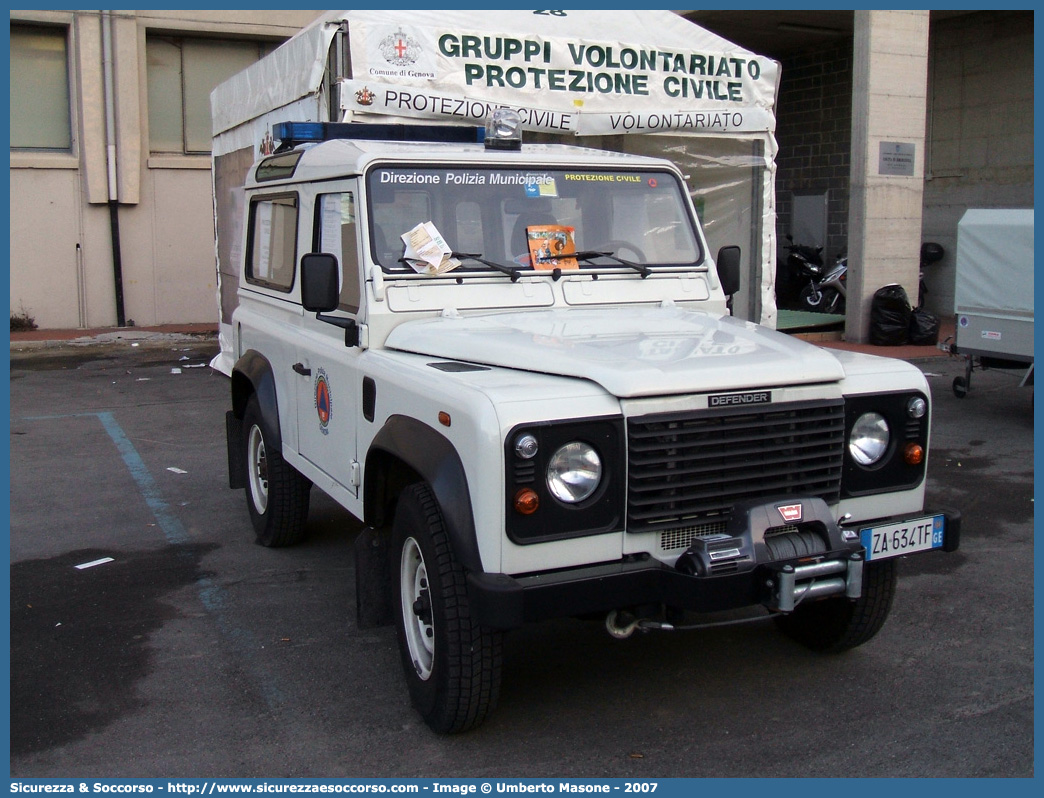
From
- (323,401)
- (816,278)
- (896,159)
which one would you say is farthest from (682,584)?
(816,278)

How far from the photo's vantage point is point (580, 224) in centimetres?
491

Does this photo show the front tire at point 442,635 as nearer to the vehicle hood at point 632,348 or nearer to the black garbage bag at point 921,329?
the vehicle hood at point 632,348

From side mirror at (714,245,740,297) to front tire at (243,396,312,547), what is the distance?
248 cm

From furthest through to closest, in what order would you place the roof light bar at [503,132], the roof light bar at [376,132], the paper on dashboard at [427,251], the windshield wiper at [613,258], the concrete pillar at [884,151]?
the concrete pillar at [884,151], the roof light bar at [376,132], the roof light bar at [503,132], the windshield wiper at [613,258], the paper on dashboard at [427,251]

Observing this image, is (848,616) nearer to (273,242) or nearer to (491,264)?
(491,264)

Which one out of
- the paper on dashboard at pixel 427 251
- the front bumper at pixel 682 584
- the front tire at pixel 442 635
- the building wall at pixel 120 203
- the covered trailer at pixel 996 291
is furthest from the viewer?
the building wall at pixel 120 203

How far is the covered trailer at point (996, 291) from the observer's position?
9.31 meters

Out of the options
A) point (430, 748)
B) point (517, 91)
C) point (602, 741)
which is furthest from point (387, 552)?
point (517, 91)

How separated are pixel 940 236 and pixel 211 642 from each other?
49.5 feet

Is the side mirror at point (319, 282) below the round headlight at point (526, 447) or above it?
above

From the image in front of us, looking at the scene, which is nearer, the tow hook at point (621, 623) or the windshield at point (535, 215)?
the tow hook at point (621, 623)

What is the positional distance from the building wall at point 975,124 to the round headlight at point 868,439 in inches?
528

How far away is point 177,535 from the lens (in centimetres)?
637

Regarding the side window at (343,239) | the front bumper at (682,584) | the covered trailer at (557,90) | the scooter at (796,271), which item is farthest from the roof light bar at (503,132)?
the scooter at (796,271)
